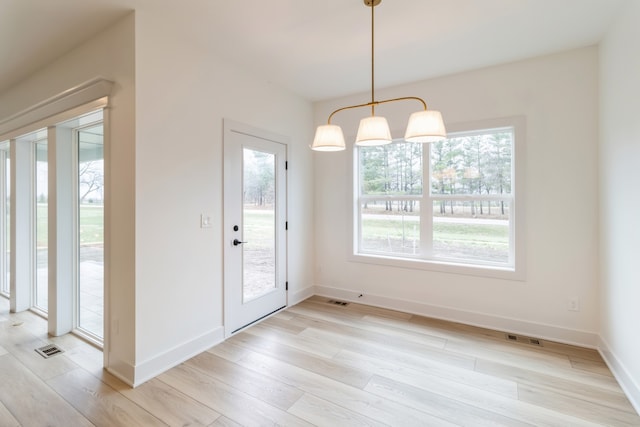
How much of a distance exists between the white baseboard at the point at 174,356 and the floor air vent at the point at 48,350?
3.51ft

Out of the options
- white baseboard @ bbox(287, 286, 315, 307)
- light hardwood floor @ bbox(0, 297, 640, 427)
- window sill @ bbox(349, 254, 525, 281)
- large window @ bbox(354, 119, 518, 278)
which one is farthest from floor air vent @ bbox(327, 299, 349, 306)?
light hardwood floor @ bbox(0, 297, 640, 427)

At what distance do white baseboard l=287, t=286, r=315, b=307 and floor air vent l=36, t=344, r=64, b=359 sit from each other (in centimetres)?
226

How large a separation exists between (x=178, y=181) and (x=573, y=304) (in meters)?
3.75

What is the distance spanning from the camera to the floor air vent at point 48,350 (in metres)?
2.58

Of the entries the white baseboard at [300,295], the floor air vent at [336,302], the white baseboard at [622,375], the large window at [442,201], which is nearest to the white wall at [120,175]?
the white baseboard at [300,295]

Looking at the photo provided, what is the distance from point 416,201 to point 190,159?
2.54 metres

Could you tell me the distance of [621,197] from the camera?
86.7 inches

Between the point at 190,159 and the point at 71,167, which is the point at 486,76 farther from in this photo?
the point at 71,167

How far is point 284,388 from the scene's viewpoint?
2.13 meters

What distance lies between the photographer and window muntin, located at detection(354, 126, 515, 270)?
3.15 meters

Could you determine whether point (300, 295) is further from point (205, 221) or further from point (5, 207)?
point (5, 207)

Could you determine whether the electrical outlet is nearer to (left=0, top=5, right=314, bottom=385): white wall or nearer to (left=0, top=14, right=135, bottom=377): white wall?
(left=0, top=5, right=314, bottom=385): white wall

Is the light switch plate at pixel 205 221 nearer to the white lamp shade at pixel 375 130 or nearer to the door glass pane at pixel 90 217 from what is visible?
the door glass pane at pixel 90 217

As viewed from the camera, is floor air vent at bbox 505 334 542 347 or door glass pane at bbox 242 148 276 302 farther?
door glass pane at bbox 242 148 276 302
